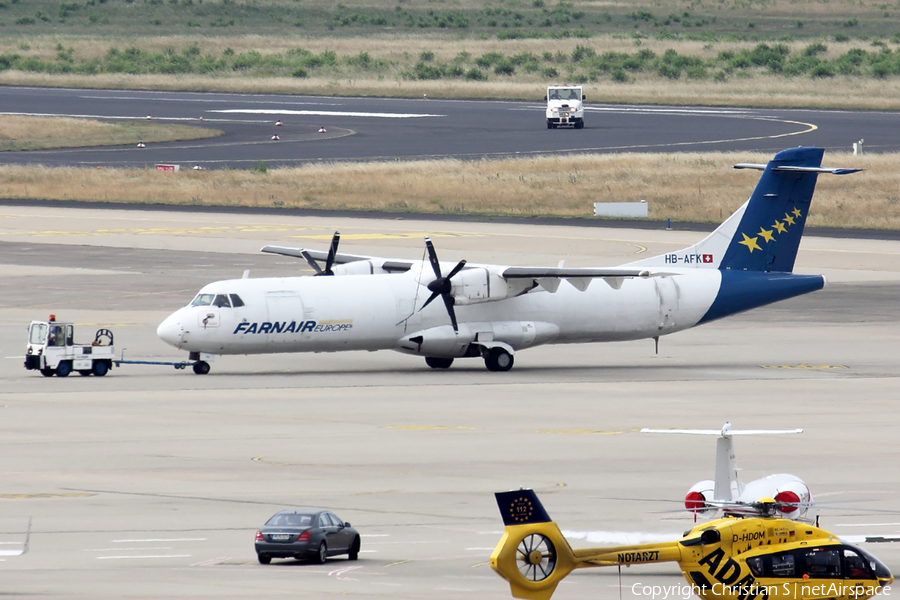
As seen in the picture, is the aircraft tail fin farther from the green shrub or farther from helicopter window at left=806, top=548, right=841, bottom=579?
the green shrub

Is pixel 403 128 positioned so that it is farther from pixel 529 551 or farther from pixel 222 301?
pixel 529 551

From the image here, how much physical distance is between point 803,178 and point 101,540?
2946 cm

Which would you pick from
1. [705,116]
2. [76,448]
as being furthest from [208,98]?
[76,448]

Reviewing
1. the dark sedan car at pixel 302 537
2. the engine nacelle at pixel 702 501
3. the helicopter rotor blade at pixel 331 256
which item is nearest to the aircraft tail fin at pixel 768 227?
the helicopter rotor blade at pixel 331 256

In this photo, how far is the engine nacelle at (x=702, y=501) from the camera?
1755 cm

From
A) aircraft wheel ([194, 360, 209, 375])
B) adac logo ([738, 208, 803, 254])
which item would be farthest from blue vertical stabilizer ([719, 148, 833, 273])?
aircraft wheel ([194, 360, 209, 375])

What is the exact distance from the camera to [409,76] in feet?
504

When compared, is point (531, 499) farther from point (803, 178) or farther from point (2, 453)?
point (803, 178)

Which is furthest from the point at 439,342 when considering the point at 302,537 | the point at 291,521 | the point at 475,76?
the point at 475,76

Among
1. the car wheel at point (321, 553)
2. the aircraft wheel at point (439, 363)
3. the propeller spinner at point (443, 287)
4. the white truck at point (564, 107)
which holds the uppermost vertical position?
the white truck at point (564, 107)

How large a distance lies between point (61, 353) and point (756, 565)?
2779cm

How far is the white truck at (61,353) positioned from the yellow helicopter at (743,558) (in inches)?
1032

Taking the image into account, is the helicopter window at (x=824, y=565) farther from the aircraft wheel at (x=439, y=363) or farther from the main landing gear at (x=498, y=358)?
the aircraft wheel at (x=439, y=363)

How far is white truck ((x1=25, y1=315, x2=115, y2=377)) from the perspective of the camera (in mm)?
39781
